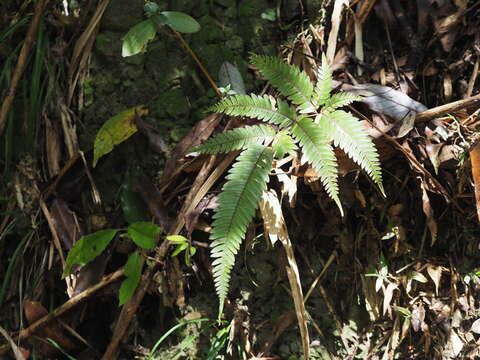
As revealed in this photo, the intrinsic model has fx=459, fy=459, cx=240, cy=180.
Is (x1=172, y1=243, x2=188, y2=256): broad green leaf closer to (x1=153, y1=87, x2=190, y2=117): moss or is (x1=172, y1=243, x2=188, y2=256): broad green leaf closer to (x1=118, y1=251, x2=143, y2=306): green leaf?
(x1=118, y1=251, x2=143, y2=306): green leaf

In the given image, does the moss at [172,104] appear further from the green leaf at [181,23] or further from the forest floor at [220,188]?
the green leaf at [181,23]

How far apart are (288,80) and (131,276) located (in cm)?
94

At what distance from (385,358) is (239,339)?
601 mm

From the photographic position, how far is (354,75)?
2.02 m

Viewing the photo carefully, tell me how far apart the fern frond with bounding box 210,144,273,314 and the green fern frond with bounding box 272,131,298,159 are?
37 mm

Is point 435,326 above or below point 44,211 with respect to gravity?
below

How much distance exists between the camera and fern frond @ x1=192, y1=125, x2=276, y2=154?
5.32 ft

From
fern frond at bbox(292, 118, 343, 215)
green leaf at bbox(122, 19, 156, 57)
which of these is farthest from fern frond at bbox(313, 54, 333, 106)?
green leaf at bbox(122, 19, 156, 57)

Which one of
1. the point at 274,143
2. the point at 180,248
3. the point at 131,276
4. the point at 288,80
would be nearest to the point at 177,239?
the point at 180,248

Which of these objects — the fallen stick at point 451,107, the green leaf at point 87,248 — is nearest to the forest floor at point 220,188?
the fallen stick at point 451,107

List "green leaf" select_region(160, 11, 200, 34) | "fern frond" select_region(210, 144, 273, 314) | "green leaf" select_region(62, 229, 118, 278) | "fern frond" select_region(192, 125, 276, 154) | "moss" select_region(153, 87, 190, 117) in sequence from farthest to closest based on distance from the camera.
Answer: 1. "moss" select_region(153, 87, 190, 117)
2. "green leaf" select_region(160, 11, 200, 34)
3. "green leaf" select_region(62, 229, 118, 278)
4. "fern frond" select_region(192, 125, 276, 154)
5. "fern frond" select_region(210, 144, 273, 314)

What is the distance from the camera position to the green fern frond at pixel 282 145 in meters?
1.64

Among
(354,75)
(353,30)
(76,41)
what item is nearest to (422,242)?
(354,75)

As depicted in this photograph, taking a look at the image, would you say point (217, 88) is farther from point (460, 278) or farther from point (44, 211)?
point (460, 278)
